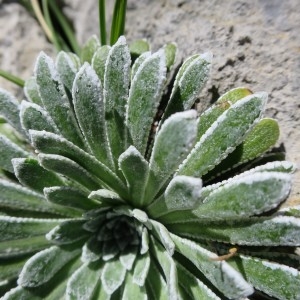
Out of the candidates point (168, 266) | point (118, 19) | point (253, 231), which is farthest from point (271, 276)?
point (118, 19)

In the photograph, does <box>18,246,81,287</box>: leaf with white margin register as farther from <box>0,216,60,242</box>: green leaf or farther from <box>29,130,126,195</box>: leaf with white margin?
<box>29,130,126,195</box>: leaf with white margin

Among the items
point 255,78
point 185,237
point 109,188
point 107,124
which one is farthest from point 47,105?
point 255,78

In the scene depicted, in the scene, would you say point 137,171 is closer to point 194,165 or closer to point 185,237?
point 194,165

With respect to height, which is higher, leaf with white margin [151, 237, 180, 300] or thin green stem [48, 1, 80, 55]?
thin green stem [48, 1, 80, 55]

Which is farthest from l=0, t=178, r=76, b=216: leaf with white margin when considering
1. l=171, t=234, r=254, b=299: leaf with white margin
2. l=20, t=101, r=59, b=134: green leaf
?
l=171, t=234, r=254, b=299: leaf with white margin

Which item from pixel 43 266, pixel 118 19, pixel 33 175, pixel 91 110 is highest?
pixel 118 19

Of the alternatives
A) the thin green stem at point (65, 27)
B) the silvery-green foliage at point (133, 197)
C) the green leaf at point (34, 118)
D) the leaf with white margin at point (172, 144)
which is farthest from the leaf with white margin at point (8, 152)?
the thin green stem at point (65, 27)

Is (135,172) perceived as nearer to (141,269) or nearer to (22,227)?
(141,269)
